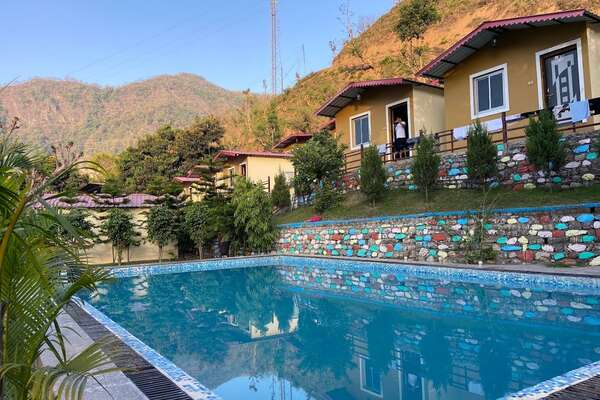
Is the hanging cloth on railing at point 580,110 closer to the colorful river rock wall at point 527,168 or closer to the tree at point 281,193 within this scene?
the colorful river rock wall at point 527,168

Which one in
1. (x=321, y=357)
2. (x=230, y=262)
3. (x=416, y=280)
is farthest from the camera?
(x=230, y=262)

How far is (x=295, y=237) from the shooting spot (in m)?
15.2

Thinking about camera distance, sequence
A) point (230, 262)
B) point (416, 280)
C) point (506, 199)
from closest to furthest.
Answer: point (416, 280) < point (506, 199) < point (230, 262)

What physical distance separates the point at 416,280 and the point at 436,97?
8604 mm

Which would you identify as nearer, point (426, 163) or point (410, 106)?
point (426, 163)

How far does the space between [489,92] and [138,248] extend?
1336 cm

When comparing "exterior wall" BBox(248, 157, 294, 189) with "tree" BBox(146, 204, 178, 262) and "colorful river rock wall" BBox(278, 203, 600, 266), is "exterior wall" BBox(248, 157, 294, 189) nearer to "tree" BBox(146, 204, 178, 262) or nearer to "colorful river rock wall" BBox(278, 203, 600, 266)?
"tree" BBox(146, 204, 178, 262)

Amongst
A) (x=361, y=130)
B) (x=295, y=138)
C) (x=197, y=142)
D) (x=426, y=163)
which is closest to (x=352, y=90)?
(x=361, y=130)

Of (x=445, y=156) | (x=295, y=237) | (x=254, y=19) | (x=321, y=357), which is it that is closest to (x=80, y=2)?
(x=254, y=19)

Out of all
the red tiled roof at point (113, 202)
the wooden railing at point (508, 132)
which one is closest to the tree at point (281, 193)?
the wooden railing at point (508, 132)

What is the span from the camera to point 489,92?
13.0 metres

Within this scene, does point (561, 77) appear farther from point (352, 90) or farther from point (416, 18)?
point (416, 18)

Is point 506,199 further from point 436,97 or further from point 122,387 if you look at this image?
point 122,387

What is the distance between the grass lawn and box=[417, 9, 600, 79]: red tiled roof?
3.97 meters
